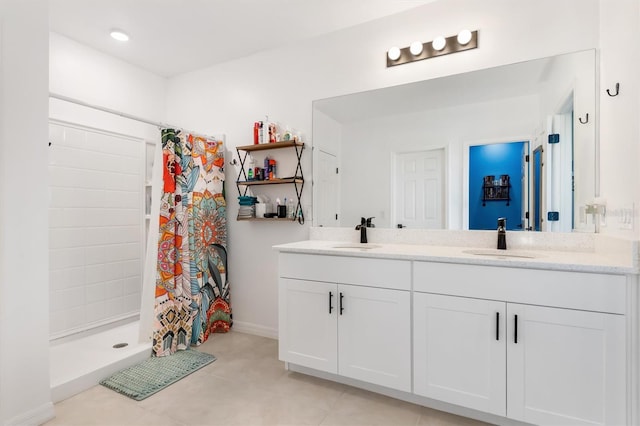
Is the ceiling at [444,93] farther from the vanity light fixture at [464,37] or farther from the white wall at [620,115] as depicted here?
the white wall at [620,115]

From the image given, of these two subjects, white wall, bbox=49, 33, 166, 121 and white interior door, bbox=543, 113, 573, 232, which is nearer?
white interior door, bbox=543, 113, 573, 232

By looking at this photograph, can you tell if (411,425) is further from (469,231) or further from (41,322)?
(41,322)

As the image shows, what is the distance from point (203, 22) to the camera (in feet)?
8.37

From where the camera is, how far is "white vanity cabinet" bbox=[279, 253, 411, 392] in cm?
188

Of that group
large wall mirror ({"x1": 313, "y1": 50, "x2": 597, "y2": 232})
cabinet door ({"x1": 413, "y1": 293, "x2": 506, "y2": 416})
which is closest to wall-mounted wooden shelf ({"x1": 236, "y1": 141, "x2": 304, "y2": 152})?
large wall mirror ({"x1": 313, "y1": 50, "x2": 597, "y2": 232})

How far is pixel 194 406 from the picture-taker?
1918mm

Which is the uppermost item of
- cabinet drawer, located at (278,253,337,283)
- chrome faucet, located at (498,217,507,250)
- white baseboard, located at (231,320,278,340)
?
chrome faucet, located at (498,217,507,250)

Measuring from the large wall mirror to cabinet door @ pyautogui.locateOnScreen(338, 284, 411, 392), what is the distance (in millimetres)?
667

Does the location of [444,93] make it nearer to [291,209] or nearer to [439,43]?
[439,43]

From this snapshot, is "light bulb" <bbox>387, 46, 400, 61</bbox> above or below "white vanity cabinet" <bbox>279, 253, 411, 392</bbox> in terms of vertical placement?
above

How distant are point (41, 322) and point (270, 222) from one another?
65.1 inches

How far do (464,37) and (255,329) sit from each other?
9.19ft

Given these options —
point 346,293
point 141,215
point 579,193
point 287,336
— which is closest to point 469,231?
point 579,193

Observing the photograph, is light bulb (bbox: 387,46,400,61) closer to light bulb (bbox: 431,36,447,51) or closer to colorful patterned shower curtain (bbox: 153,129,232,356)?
light bulb (bbox: 431,36,447,51)
